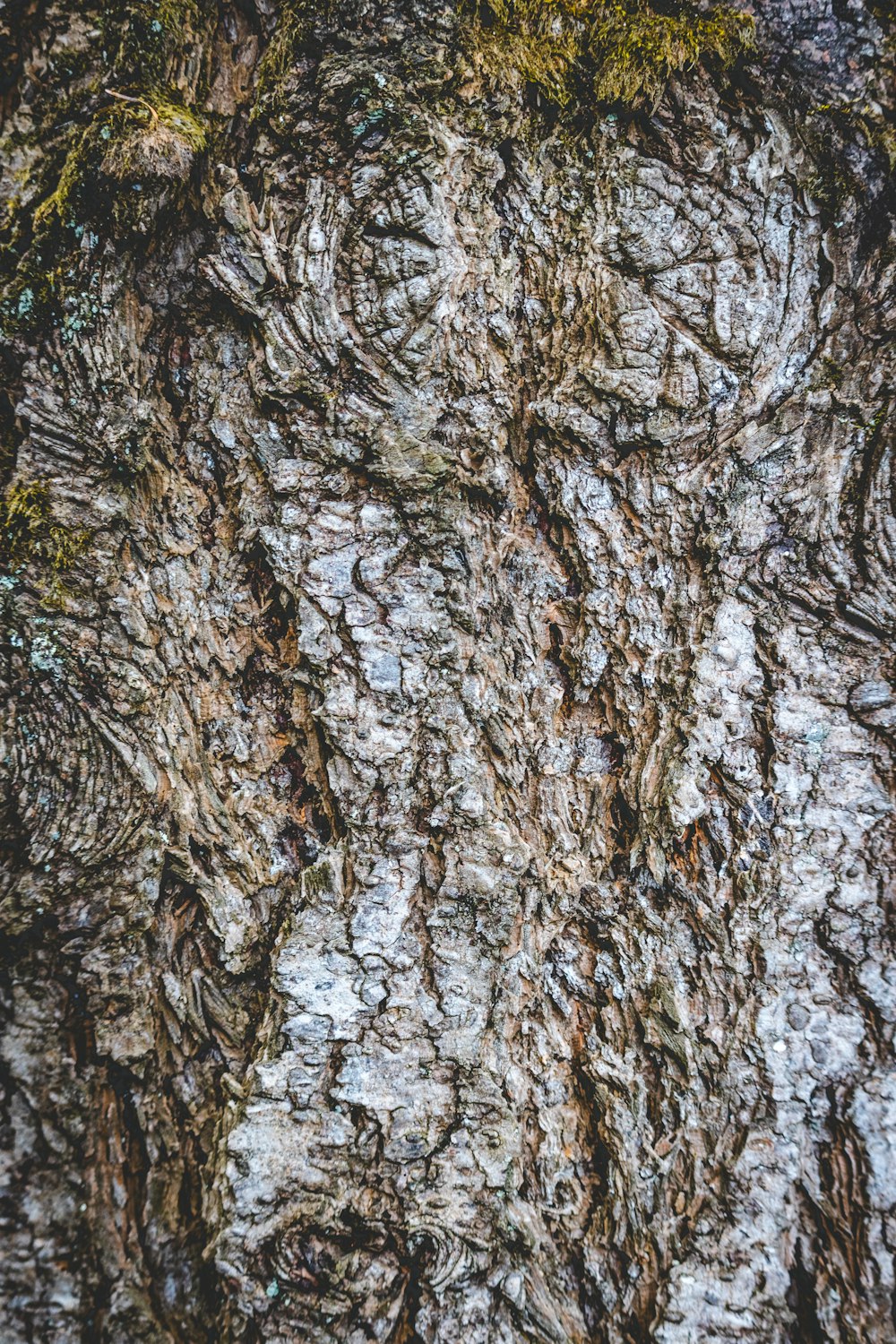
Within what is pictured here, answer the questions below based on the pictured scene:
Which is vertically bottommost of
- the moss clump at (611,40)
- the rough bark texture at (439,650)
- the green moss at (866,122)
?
the rough bark texture at (439,650)

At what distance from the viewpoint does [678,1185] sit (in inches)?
61.9

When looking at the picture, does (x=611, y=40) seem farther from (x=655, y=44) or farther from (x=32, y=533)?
(x=32, y=533)

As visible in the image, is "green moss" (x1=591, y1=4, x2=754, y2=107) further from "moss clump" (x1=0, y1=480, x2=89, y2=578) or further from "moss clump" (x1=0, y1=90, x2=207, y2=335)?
"moss clump" (x1=0, y1=480, x2=89, y2=578)

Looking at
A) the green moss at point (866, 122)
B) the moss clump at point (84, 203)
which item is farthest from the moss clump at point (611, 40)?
the moss clump at point (84, 203)

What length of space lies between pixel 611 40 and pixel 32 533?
1.89 meters

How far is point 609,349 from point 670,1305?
7.24 ft

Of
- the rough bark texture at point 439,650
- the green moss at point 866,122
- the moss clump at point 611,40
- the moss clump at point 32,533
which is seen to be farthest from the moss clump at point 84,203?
the green moss at point 866,122

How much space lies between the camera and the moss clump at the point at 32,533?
1669 mm

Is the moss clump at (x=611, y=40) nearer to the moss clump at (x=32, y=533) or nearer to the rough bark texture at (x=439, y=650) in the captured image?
the rough bark texture at (x=439, y=650)

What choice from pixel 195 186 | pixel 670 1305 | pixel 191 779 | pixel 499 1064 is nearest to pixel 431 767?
pixel 191 779

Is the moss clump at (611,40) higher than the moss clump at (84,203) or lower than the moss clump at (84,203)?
higher

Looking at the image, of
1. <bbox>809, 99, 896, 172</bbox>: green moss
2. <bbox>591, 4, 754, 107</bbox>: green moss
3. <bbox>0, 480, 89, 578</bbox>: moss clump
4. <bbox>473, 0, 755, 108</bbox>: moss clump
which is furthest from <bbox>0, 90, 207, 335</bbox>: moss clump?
<bbox>809, 99, 896, 172</bbox>: green moss

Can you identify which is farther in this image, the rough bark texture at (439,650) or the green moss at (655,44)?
the green moss at (655,44)

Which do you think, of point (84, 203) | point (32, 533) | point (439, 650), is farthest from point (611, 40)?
point (32, 533)
